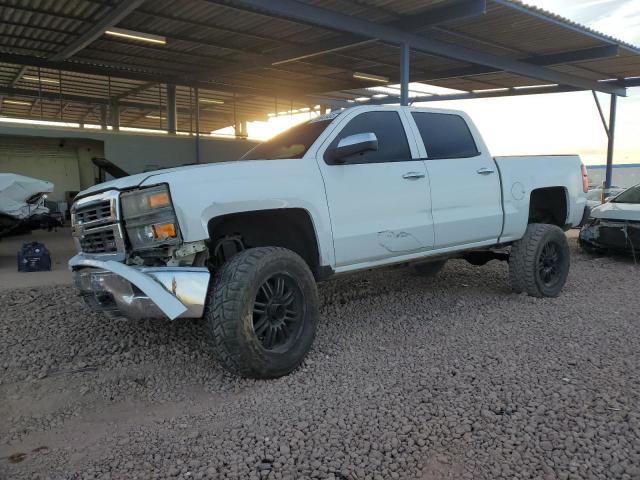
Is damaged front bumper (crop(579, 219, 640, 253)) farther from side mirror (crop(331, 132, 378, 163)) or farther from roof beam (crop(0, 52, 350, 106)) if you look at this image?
roof beam (crop(0, 52, 350, 106))

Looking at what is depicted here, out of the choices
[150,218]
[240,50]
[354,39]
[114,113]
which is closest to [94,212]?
[150,218]

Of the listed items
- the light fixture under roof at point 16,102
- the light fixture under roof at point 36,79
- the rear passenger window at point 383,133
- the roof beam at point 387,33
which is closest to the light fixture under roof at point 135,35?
the roof beam at point 387,33

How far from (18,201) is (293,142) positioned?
6437mm

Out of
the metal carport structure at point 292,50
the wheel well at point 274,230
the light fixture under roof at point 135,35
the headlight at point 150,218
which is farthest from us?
the light fixture under roof at point 135,35

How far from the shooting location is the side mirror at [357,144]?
3.94 meters

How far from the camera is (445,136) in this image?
17.4 ft

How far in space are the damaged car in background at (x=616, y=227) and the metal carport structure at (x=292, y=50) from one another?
4.08 metres

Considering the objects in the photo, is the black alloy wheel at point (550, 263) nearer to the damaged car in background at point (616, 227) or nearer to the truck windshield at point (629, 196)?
the damaged car in background at point (616, 227)

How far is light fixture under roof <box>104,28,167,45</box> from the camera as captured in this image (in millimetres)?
10570

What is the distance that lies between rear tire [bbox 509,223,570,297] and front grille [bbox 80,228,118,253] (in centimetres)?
433

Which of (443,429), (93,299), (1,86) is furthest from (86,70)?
(443,429)

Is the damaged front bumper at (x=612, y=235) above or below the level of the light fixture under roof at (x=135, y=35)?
below

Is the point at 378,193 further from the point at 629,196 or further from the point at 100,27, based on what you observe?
the point at 100,27

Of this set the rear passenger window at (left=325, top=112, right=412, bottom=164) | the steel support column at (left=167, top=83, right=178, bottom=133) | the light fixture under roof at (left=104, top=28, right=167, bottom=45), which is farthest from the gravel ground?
the steel support column at (left=167, top=83, right=178, bottom=133)
